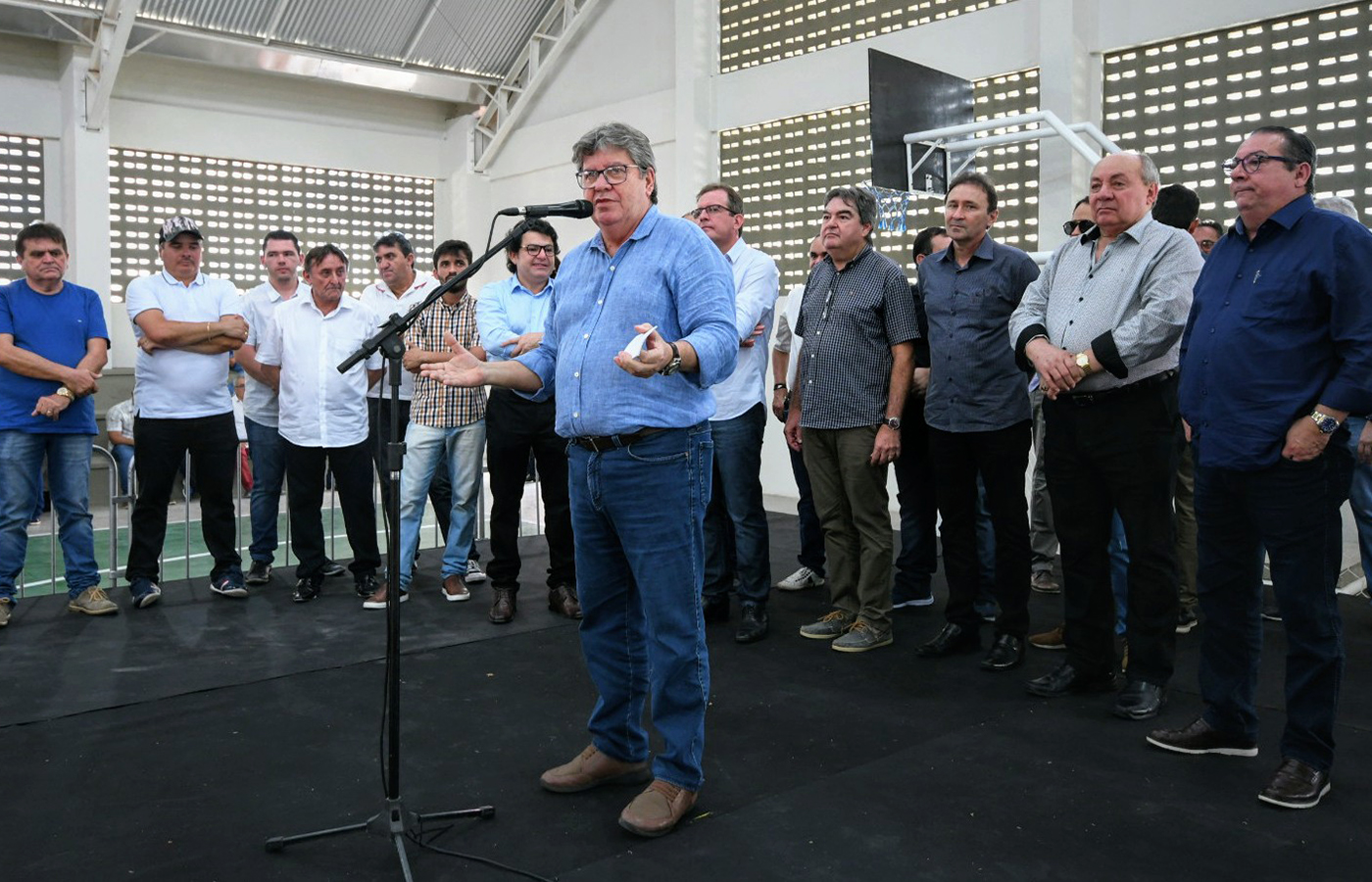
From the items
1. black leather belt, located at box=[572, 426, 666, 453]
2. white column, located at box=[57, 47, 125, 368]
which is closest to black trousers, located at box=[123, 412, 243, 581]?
black leather belt, located at box=[572, 426, 666, 453]

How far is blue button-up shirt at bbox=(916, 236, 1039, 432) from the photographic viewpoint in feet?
12.6

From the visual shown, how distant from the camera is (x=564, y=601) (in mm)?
4773

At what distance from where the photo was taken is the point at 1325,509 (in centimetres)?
270

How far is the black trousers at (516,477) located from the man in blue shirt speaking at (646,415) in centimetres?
201

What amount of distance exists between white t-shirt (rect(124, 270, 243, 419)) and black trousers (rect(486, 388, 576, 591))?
1361mm

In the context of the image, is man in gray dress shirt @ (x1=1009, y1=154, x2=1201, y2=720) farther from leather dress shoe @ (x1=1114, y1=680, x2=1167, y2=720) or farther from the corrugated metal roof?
the corrugated metal roof

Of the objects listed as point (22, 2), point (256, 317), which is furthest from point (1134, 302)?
point (22, 2)

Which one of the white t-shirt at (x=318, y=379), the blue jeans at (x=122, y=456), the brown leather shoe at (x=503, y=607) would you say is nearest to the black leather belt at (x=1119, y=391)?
the brown leather shoe at (x=503, y=607)

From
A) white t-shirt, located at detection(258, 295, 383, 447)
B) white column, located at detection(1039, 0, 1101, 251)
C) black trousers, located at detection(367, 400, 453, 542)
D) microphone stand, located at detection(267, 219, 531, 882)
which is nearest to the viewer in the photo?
microphone stand, located at detection(267, 219, 531, 882)

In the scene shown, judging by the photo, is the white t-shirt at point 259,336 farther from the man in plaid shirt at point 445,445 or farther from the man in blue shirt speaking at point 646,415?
the man in blue shirt speaking at point 646,415

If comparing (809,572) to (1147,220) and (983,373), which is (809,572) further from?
(1147,220)

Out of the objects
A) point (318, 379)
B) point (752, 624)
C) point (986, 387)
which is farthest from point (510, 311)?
point (986, 387)

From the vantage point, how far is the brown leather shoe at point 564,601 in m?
4.74

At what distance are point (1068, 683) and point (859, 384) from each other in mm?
1278
